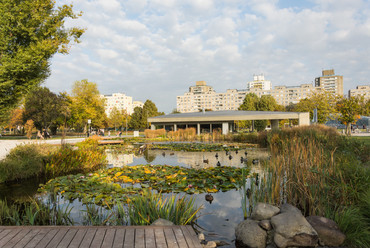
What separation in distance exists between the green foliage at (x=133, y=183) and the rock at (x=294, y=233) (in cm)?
235

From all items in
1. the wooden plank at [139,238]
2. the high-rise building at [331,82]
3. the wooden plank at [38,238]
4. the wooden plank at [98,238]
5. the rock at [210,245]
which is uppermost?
the high-rise building at [331,82]

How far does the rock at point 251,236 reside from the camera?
3.22 meters

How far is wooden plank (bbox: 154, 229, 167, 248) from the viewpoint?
2.51 metres

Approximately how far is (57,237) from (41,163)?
600 cm

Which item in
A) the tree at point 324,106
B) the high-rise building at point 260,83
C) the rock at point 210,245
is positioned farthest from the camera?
the high-rise building at point 260,83

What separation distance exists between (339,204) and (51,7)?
14.1 metres

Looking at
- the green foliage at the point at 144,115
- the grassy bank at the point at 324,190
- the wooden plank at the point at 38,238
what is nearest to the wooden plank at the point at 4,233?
the wooden plank at the point at 38,238

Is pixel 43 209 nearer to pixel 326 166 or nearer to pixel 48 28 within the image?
pixel 326 166

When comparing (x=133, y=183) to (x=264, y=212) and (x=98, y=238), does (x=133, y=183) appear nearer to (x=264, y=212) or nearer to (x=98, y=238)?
(x=98, y=238)

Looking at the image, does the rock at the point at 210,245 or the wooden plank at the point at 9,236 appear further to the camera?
the rock at the point at 210,245

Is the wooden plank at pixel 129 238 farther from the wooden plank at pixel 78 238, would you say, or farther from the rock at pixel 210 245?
the rock at pixel 210 245

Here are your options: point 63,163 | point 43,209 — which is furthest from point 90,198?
point 63,163

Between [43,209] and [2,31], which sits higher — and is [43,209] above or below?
below

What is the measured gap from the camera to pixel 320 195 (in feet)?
12.8
